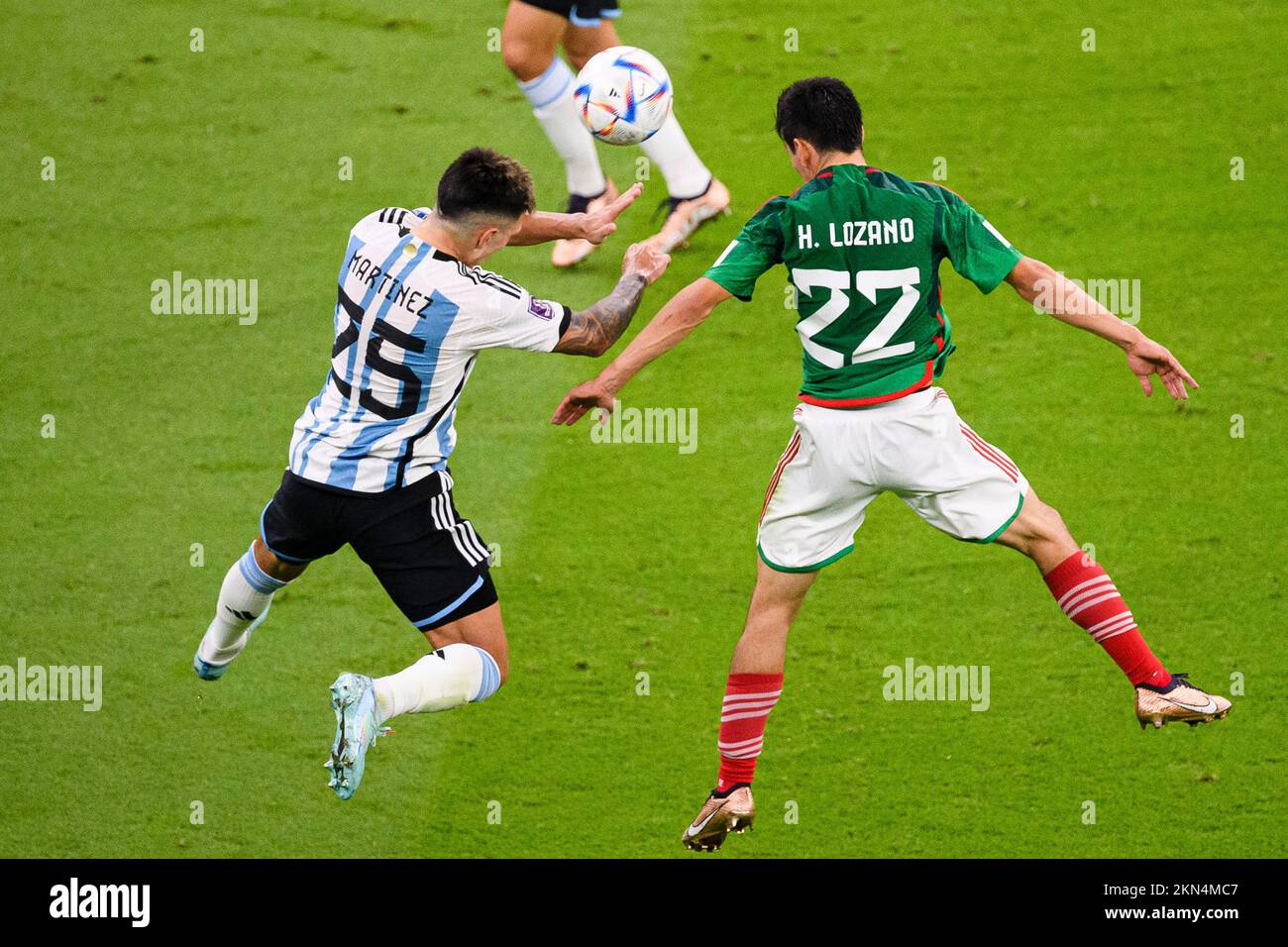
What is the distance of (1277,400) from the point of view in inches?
279

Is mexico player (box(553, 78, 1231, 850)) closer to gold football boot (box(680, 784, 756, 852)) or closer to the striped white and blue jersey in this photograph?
gold football boot (box(680, 784, 756, 852))

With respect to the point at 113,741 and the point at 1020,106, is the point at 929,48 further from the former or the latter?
the point at 113,741

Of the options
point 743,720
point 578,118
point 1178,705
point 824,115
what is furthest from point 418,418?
point 578,118

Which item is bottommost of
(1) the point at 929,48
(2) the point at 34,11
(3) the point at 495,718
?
(3) the point at 495,718

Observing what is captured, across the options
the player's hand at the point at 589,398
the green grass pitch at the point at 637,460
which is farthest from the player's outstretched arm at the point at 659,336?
the green grass pitch at the point at 637,460

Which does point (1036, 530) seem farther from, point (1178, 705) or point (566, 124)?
point (566, 124)

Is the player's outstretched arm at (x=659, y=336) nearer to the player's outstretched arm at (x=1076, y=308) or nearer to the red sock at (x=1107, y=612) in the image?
the player's outstretched arm at (x=1076, y=308)

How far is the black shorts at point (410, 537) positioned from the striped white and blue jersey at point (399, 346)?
0.17ft

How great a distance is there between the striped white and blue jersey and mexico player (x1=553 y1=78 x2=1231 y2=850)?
0.35m

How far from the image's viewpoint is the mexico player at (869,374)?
15.0 ft

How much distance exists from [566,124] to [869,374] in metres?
3.64

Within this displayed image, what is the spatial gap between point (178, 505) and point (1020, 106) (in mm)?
5369

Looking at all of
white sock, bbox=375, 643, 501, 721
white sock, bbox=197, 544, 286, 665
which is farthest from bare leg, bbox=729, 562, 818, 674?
white sock, bbox=197, 544, 286, 665

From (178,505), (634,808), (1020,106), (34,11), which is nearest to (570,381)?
(178,505)
